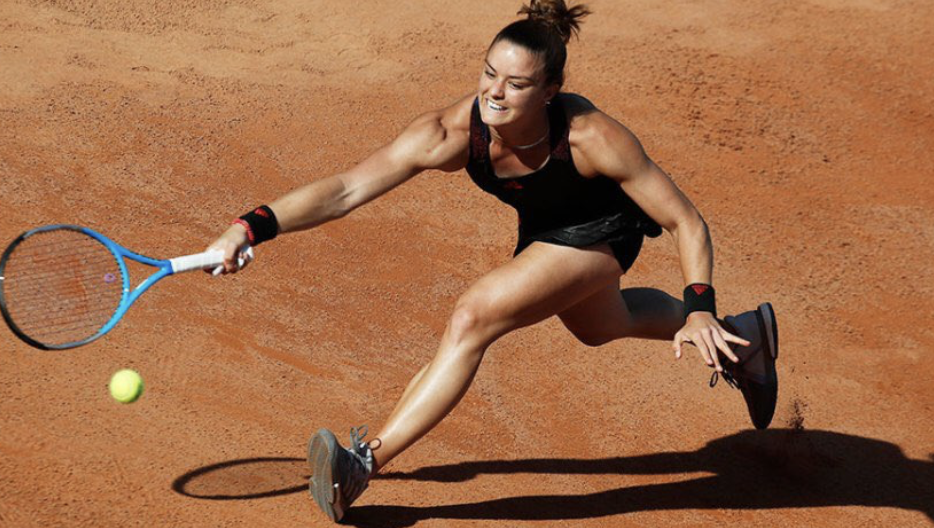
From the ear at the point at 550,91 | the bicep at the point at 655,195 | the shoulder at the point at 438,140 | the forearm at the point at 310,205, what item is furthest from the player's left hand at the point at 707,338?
the forearm at the point at 310,205

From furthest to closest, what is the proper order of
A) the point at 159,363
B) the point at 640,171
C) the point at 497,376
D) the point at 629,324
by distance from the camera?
the point at 497,376
the point at 159,363
the point at 629,324
the point at 640,171

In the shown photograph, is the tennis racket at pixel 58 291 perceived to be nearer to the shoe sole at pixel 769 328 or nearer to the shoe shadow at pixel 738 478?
the shoe shadow at pixel 738 478

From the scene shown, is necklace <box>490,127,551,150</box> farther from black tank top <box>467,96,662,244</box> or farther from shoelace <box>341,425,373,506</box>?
shoelace <box>341,425,373,506</box>

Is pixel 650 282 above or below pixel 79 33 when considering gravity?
below

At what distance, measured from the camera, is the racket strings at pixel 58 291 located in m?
5.39

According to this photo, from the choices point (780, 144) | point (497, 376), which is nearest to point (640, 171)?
point (497, 376)

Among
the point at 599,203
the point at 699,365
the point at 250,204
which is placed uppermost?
the point at 599,203

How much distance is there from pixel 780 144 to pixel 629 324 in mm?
Result: 3758

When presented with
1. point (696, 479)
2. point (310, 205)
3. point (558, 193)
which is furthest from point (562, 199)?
point (696, 479)

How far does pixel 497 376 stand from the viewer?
20.4 ft

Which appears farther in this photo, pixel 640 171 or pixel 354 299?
pixel 354 299

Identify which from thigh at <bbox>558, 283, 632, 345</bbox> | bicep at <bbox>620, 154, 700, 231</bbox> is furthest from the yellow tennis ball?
bicep at <bbox>620, 154, 700, 231</bbox>

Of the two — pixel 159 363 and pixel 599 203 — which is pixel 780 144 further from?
pixel 159 363

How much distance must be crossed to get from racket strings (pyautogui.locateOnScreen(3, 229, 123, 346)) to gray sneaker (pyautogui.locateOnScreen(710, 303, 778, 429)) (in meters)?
2.72
